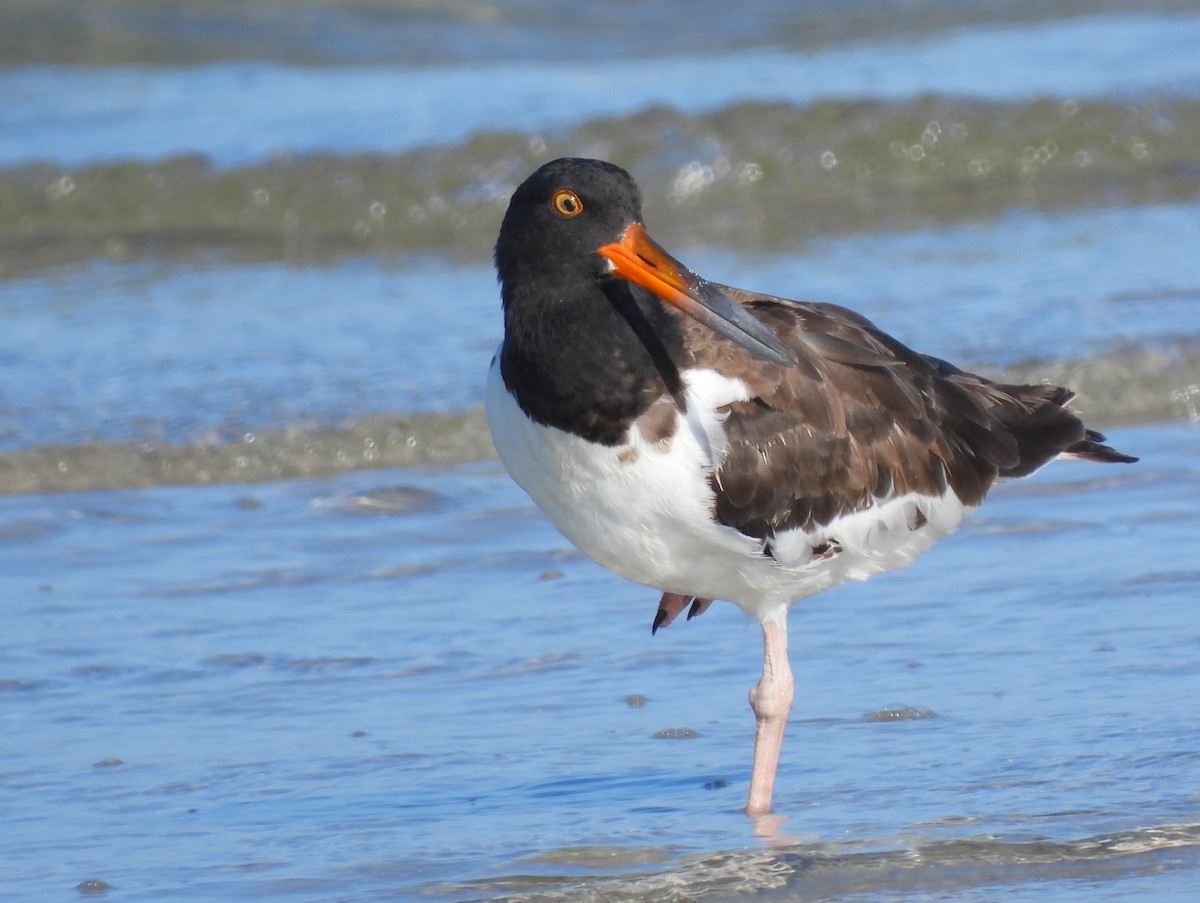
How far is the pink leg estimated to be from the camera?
4258 millimetres

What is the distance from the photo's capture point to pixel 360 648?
5.34 metres

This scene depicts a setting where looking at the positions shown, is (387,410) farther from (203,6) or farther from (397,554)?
(203,6)

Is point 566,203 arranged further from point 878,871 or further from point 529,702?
point 878,871

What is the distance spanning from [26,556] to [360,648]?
5.01ft

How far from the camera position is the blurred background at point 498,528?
4.17 meters

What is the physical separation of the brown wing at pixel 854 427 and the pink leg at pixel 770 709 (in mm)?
359

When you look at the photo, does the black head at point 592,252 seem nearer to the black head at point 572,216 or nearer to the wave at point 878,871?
the black head at point 572,216

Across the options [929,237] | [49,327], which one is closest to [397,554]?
[49,327]

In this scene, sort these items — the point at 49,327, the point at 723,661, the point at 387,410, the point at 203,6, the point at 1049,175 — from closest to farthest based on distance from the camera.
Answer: the point at 723,661
the point at 387,410
the point at 49,327
the point at 1049,175
the point at 203,6

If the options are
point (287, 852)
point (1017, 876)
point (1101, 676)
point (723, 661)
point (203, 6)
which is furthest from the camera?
point (203, 6)

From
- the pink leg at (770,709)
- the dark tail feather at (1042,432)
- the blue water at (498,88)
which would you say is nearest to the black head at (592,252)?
the pink leg at (770,709)

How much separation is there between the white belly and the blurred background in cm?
50

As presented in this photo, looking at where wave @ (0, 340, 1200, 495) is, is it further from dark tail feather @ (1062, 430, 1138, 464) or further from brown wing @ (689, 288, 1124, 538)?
brown wing @ (689, 288, 1124, 538)

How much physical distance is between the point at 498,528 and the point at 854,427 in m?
2.08
